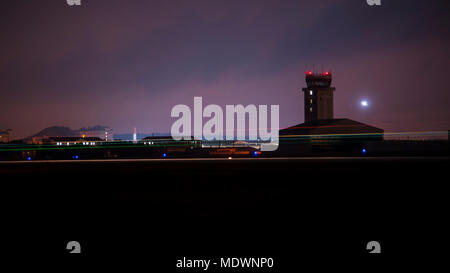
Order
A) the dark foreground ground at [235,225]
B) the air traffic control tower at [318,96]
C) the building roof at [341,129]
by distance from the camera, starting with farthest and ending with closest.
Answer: the air traffic control tower at [318,96] → the building roof at [341,129] → the dark foreground ground at [235,225]

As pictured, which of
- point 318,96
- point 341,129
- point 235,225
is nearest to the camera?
point 235,225

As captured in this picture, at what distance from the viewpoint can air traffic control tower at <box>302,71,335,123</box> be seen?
6228cm

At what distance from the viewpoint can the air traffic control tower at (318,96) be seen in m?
62.3

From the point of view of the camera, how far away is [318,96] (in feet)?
204

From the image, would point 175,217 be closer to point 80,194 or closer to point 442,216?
point 80,194

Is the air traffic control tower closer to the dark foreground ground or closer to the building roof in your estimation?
the building roof

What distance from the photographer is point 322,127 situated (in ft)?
132

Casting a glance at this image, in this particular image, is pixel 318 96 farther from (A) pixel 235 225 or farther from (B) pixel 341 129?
(A) pixel 235 225

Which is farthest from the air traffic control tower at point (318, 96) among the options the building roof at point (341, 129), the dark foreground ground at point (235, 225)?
the dark foreground ground at point (235, 225)

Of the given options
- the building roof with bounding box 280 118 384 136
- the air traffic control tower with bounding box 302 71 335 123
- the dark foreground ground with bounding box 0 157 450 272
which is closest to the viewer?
the dark foreground ground with bounding box 0 157 450 272

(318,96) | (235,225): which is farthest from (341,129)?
(235,225)

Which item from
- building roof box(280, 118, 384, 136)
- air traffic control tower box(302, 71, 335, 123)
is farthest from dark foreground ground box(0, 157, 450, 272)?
air traffic control tower box(302, 71, 335, 123)

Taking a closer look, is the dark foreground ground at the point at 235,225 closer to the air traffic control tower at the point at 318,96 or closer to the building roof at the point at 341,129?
the building roof at the point at 341,129
